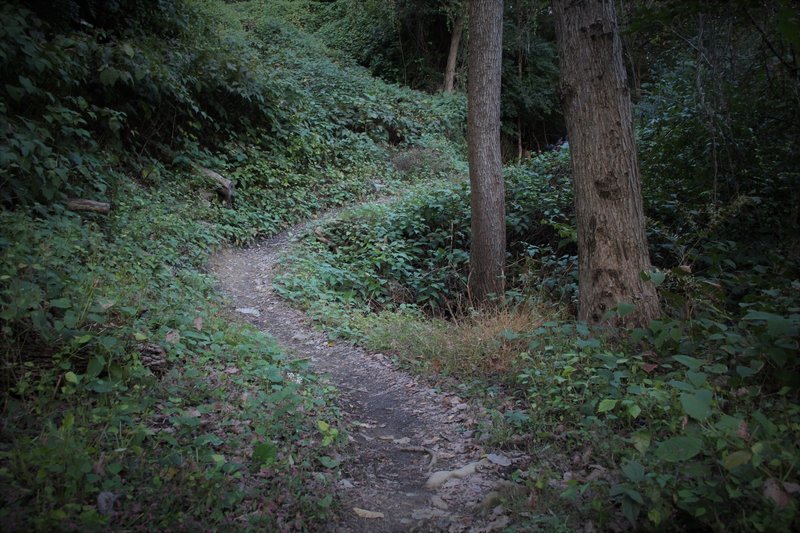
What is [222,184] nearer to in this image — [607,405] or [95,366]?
[95,366]

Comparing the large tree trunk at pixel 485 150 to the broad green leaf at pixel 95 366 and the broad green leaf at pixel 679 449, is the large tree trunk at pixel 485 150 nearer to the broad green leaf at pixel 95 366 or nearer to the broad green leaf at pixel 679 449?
the broad green leaf at pixel 679 449

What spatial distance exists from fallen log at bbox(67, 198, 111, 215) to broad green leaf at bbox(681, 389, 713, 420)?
7.05 m

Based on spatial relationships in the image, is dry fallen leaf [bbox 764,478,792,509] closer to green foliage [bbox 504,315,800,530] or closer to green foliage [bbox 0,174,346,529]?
green foliage [bbox 504,315,800,530]

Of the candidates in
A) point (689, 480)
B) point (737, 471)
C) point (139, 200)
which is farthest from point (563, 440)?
point (139, 200)

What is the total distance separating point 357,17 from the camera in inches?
953

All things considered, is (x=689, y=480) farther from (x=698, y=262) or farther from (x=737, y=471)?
(x=698, y=262)

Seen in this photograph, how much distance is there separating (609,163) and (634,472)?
290cm

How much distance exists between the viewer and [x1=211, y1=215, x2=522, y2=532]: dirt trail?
296cm

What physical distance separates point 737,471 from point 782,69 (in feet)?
14.1

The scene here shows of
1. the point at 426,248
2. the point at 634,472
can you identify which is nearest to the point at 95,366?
the point at 634,472

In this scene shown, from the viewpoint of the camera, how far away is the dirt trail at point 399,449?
9.70 ft

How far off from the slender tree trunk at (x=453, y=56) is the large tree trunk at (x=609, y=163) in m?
17.5

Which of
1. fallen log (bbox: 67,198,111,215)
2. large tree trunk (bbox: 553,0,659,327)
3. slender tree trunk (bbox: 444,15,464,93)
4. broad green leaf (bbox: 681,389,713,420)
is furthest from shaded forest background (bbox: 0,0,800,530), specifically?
slender tree trunk (bbox: 444,15,464,93)

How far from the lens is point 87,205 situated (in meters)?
6.38
